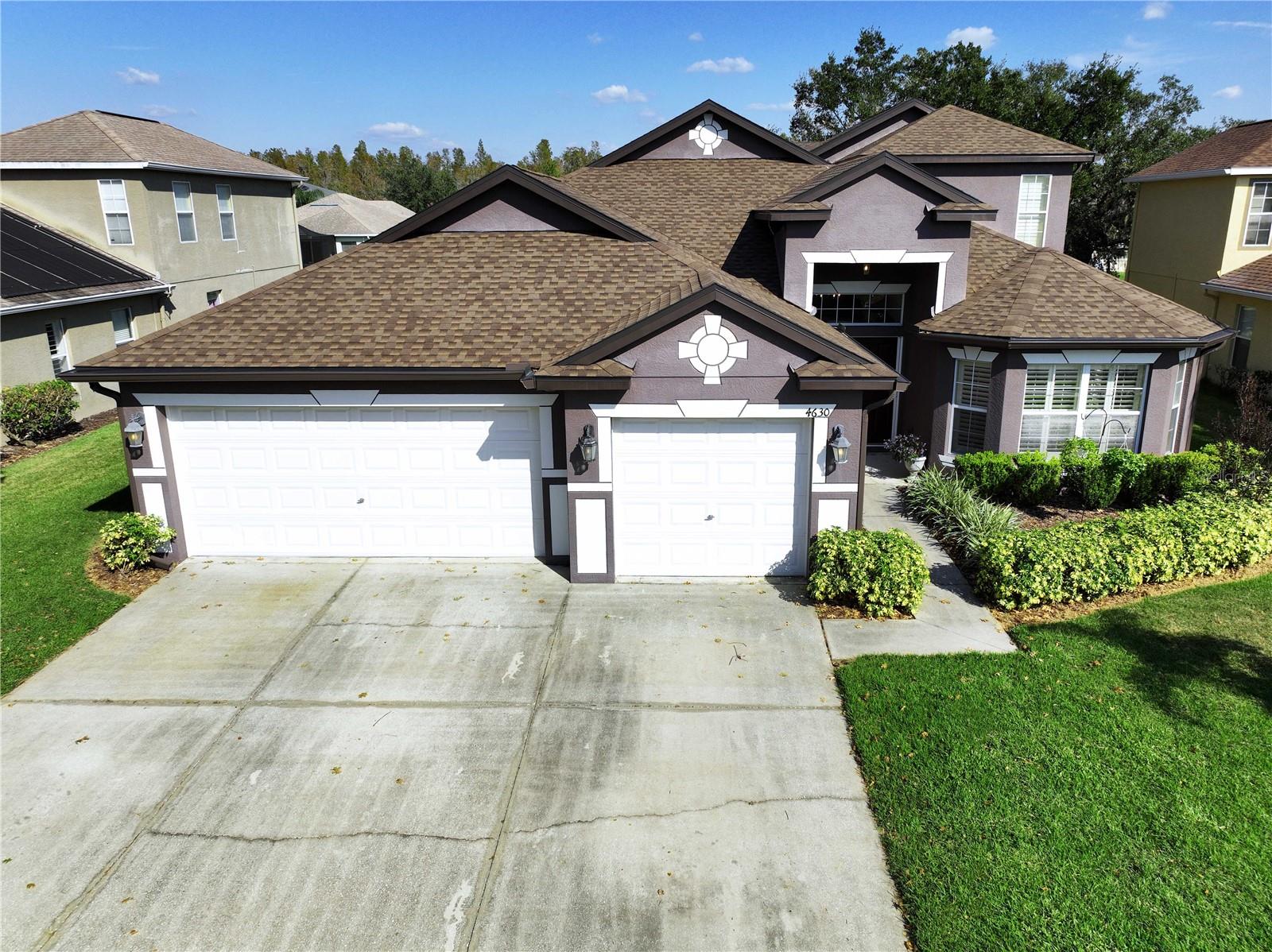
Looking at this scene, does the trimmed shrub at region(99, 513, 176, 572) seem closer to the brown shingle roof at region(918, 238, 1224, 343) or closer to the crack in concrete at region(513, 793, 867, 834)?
the crack in concrete at region(513, 793, 867, 834)

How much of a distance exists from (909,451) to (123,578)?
1278 centimetres

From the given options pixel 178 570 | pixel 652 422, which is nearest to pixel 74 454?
pixel 178 570

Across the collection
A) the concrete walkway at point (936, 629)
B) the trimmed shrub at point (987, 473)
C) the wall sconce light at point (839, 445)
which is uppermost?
the wall sconce light at point (839, 445)

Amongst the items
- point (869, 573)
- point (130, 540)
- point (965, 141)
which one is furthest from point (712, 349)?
point (965, 141)

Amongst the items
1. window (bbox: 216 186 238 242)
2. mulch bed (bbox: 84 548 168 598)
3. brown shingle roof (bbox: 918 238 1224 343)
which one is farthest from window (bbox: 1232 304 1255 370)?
window (bbox: 216 186 238 242)

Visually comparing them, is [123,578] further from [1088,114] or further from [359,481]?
[1088,114]

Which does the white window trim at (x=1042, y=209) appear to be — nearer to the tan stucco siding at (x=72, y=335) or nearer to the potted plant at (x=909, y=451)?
the potted plant at (x=909, y=451)

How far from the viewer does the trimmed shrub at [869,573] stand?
33.1 ft

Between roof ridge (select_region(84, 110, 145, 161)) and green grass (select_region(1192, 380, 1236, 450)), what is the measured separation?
26578mm

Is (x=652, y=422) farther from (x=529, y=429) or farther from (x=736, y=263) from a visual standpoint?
(x=736, y=263)

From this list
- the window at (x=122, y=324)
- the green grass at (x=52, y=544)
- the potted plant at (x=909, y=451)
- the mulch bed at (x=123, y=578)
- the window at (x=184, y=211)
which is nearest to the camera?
the green grass at (x=52, y=544)

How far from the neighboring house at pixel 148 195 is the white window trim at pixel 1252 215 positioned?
96.6ft

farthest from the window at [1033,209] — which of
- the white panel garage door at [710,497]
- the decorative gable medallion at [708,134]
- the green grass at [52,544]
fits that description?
the green grass at [52,544]

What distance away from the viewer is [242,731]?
8.12 m
